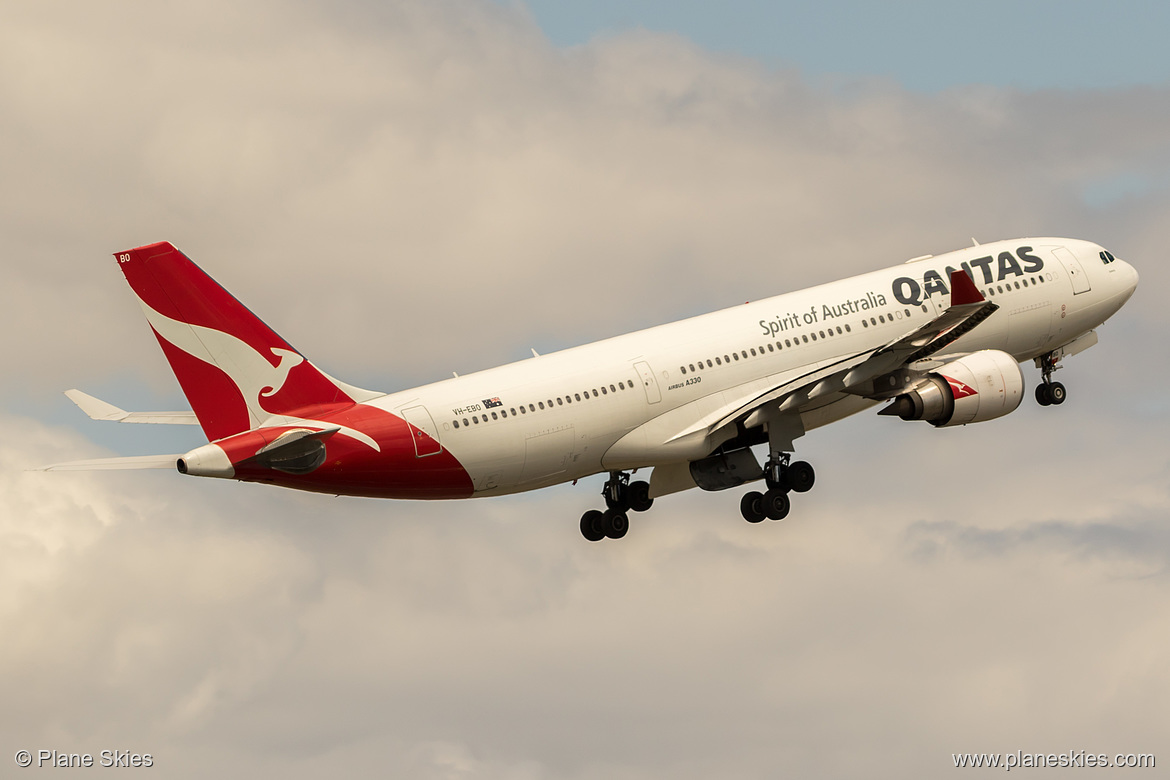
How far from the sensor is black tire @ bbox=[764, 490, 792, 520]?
181 feet

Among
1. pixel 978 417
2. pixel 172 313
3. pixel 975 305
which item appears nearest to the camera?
pixel 172 313

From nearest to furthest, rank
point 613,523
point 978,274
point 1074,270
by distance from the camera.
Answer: point 613,523 → point 978,274 → point 1074,270

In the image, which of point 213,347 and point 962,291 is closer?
point 213,347

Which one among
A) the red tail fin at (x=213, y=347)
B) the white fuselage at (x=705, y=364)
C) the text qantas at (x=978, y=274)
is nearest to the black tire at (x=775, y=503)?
the white fuselage at (x=705, y=364)

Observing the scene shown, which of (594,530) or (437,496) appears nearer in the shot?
(437,496)

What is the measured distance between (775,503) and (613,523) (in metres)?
5.66

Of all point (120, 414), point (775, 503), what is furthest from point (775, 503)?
point (120, 414)

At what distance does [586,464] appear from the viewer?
53.0 m

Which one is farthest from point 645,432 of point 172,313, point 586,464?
point 172,313

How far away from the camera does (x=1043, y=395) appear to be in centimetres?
6269

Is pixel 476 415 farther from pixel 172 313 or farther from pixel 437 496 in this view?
pixel 172 313

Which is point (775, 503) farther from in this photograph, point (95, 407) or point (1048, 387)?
point (95, 407)

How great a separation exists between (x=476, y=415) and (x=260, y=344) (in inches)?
247

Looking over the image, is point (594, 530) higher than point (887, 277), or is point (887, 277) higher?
point (887, 277)
